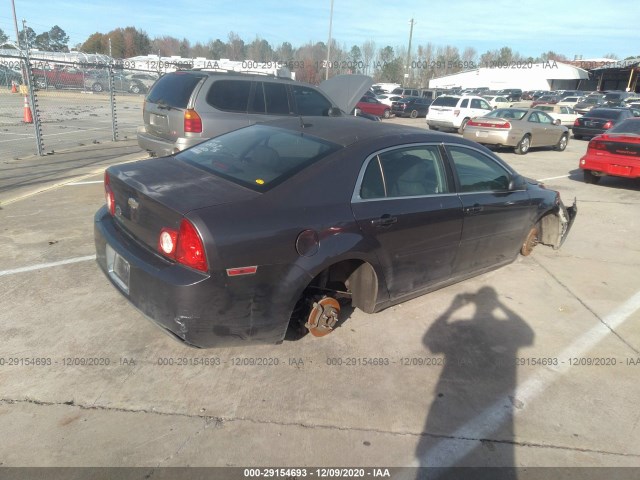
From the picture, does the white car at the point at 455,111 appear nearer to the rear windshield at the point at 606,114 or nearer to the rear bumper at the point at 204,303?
the rear windshield at the point at 606,114

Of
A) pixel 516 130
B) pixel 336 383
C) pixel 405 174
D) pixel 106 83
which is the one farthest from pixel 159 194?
pixel 106 83

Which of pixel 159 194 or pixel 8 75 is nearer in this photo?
pixel 159 194

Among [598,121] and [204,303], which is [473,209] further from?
[598,121]

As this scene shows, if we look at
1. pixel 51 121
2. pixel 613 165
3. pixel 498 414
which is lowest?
pixel 51 121

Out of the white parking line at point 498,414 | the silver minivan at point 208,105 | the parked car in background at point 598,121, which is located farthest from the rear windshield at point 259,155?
the parked car in background at point 598,121

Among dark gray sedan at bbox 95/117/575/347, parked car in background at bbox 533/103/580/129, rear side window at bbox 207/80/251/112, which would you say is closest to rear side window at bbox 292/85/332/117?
rear side window at bbox 207/80/251/112

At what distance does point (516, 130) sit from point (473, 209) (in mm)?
11779

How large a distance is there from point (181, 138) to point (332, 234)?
4.53 metres

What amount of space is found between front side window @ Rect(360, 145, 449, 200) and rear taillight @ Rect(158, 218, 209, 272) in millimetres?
1244

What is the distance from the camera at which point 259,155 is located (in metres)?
3.55

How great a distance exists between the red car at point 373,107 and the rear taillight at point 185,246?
23724 mm

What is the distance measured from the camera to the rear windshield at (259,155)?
10.6 feet

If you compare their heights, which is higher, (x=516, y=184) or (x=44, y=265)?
(x=516, y=184)

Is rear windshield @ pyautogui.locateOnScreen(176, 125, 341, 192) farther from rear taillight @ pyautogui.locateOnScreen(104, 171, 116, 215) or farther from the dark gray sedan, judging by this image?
rear taillight @ pyautogui.locateOnScreen(104, 171, 116, 215)
